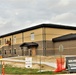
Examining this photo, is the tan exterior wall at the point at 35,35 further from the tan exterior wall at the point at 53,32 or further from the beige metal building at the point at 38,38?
the tan exterior wall at the point at 53,32

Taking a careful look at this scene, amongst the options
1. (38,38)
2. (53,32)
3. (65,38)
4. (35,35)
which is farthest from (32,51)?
(65,38)

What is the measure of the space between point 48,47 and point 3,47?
27.5 m

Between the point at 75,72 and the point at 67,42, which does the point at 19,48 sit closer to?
the point at 67,42

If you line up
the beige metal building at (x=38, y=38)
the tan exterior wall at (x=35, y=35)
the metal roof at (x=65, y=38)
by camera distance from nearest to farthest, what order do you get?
the metal roof at (x=65, y=38), the beige metal building at (x=38, y=38), the tan exterior wall at (x=35, y=35)

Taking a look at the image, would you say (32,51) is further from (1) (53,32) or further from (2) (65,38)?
(2) (65,38)

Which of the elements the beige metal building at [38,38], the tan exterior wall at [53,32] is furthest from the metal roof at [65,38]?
the beige metal building at [38,38]

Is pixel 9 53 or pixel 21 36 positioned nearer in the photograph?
pixel 21 36

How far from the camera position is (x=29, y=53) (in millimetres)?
59719

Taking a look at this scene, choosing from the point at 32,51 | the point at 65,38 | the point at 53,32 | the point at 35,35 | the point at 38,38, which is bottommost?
the point at 32,51

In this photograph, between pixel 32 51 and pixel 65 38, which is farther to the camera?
pixel 32 51

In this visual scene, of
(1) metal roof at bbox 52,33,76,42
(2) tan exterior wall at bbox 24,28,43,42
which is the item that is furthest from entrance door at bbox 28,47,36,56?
(1) metal roof at bbox 52,33,76,42

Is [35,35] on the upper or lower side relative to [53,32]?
lower

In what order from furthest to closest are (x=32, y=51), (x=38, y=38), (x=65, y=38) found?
(x=32, y=51) < (x=38, y=38) < (x=65, y=38)

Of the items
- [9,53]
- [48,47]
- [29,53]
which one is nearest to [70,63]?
[48,47]
